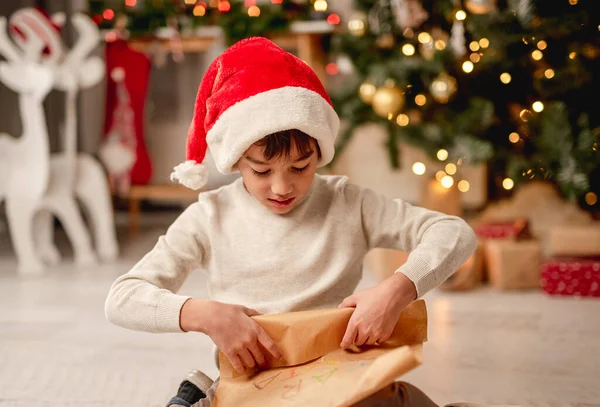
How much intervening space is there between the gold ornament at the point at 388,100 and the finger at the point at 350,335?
137 centimetres

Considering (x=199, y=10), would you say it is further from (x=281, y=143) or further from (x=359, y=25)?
(x=281, y=143)

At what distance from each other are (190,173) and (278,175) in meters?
0.14

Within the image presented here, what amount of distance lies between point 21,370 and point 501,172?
1455mm

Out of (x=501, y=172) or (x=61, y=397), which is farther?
(x=501, y=172)

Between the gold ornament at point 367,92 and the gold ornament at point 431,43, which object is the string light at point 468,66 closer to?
the gold ornament at point 431,43

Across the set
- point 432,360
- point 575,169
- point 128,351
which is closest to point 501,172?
point 575,169

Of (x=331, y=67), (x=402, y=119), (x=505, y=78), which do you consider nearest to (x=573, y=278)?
(x=505, y=78)

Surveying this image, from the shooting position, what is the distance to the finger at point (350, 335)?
0.81 metres

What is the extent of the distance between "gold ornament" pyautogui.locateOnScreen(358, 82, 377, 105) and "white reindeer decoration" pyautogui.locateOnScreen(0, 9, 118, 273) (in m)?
0.84

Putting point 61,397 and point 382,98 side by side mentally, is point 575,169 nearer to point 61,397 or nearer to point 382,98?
point 382,98

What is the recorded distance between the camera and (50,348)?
54.6 inches

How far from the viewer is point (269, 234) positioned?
0.93 meters

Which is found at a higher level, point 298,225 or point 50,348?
point 298,225

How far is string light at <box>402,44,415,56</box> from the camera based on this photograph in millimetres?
2098
